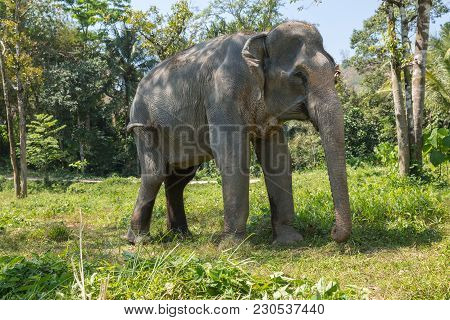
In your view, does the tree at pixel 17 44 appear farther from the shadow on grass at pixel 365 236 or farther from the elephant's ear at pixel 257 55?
the elephant's ear at pixel 257 55

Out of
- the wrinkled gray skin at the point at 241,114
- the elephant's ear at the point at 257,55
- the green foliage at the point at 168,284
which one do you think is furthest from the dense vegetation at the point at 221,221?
the elephant's ear at the point at 257,55

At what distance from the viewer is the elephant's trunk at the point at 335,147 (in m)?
5.14

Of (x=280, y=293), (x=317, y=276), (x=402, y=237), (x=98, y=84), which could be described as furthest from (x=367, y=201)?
(x=98, y=84)

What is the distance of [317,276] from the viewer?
4.68 m

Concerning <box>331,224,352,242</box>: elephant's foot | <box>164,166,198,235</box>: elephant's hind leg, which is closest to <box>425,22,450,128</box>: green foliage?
<box>164,166,198,235</box>: elephant's hind leg

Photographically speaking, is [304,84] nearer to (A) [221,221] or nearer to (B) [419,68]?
(A) [221,221]

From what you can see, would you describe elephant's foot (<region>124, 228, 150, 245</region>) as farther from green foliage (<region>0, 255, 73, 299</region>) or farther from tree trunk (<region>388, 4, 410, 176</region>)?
tree trunk (<region>388, 4, 410, 176</region>)

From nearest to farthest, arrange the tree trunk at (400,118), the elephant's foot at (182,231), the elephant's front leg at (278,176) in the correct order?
the elephant's front leg at (278,176), the elephant's foot at (182,231), the tree trunk at (400,118)

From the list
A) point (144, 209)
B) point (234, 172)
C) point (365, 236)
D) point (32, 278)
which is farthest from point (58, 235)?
point (365, 236)

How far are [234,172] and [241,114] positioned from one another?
679 millimetres

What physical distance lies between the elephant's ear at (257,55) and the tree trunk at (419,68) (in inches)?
204

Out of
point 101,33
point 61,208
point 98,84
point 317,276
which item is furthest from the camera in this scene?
point 101,33

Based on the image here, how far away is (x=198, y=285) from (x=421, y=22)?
8048 mm
